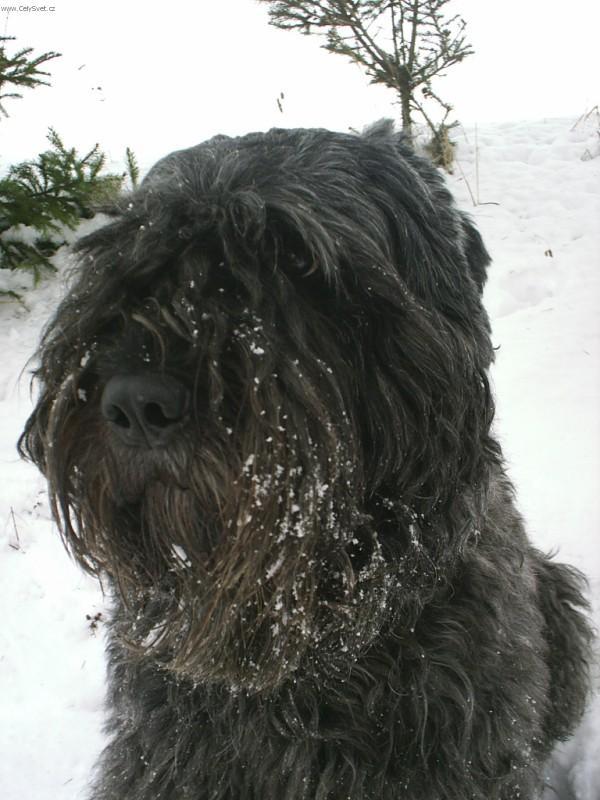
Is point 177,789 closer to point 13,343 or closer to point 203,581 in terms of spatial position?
point 203,581

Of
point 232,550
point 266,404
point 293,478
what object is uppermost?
point 266,404

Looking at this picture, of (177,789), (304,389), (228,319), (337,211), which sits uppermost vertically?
(337,211)

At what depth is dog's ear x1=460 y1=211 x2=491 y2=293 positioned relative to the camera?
242 centimetres

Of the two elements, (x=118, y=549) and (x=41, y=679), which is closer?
(x=118, y=549)

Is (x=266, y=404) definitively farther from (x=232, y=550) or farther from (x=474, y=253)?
(x=474, y=253)

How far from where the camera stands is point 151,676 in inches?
90.7

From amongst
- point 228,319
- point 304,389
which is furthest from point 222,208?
point 304,389

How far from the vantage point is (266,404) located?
1.55 metres

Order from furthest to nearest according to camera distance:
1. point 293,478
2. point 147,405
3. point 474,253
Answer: point 474,253 < point 293,478 < point 147,405

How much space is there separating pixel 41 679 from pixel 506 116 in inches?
434

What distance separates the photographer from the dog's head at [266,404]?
1567 mm

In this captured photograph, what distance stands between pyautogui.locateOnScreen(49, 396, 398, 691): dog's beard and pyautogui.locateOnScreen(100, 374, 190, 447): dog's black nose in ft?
0.20

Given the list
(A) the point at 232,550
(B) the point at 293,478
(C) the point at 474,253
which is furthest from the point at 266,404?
(C) the point at 474,253

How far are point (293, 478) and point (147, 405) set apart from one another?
373 millimetres
